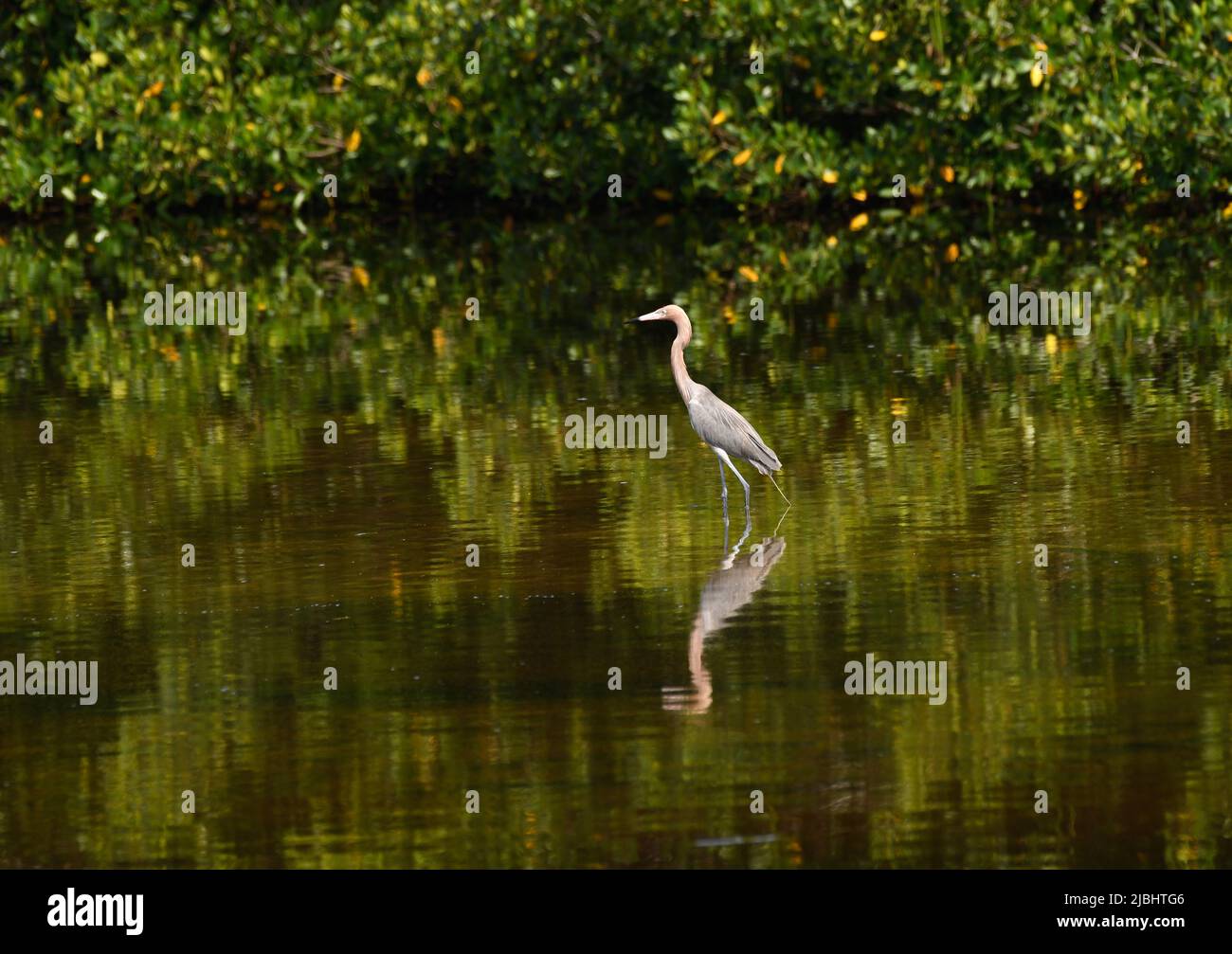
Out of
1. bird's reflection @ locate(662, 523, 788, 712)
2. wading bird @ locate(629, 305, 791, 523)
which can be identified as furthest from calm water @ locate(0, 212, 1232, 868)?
wading bird @ locate(629, 305, 791, 523)

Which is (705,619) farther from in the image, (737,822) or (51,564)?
(51,564)

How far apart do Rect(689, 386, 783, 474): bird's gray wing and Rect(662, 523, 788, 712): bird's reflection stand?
461mm

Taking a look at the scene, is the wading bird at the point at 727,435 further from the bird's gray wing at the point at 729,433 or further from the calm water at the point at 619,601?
the calm water at the point at 619,601

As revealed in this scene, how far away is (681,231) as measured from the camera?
30219 mm

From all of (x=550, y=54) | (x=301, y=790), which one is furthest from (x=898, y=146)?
(x=301, y=790)

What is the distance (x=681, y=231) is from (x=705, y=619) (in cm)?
1991

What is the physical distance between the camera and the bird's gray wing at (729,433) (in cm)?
1283

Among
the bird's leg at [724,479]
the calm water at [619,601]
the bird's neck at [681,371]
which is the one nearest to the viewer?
the calm water at [619,601]

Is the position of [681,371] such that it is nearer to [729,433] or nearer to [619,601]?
[729,433]

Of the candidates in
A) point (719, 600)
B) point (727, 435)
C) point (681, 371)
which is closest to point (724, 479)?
point (727, 435)

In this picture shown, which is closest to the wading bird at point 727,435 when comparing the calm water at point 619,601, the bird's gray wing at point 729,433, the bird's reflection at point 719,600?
the bird's gray wing at point 729,433

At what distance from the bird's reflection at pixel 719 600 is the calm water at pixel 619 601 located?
3cm

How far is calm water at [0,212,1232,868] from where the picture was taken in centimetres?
826

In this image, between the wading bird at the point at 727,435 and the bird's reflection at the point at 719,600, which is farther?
the wading bird at the point at 727,435
